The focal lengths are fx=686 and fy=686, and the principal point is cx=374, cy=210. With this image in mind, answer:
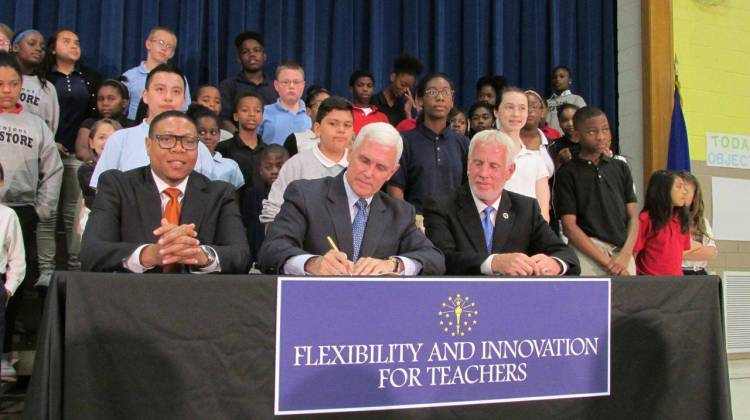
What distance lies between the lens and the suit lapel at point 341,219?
7.14 feet

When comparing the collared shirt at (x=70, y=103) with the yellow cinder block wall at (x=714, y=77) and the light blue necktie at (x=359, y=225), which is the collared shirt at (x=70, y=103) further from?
the yellow cinder block wall at (x=714, y=77)

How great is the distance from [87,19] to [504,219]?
13.5ft

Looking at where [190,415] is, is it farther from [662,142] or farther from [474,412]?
[662,142]

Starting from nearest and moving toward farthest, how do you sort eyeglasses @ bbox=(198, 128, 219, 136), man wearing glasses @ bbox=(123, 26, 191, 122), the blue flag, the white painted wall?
eyeglasses @ bbox=(198, 128, 219, 136), man wearing glasses @ bbox=(123, 26, 191, 122), the blue flag, the white painted wall

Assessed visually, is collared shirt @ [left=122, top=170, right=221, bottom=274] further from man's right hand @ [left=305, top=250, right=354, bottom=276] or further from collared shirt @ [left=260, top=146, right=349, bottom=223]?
collared shirt @ [left=260, top=146, right=349, bottom=223]

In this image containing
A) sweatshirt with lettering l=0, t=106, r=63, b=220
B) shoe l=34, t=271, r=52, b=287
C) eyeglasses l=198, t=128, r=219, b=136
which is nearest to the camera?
shoe l=34, t=271, r=52, b=287

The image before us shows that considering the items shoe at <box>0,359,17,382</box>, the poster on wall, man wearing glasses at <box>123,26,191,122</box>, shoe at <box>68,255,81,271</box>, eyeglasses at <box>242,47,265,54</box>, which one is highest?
eyeglasses at <box>242,47,265,54</box>

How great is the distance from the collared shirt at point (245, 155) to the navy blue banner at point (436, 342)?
2.18 meters

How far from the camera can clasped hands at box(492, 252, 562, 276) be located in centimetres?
214

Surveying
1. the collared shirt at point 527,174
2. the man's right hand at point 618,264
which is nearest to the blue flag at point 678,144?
the man's right hand at point 618,264

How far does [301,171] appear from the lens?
9.83 ft

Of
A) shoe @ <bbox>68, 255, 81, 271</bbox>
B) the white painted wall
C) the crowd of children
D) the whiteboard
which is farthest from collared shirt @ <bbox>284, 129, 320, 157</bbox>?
the whiteboard

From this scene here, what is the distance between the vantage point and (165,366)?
4.71 feet

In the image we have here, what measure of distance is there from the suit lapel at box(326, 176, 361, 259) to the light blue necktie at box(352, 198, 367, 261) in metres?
0.02
